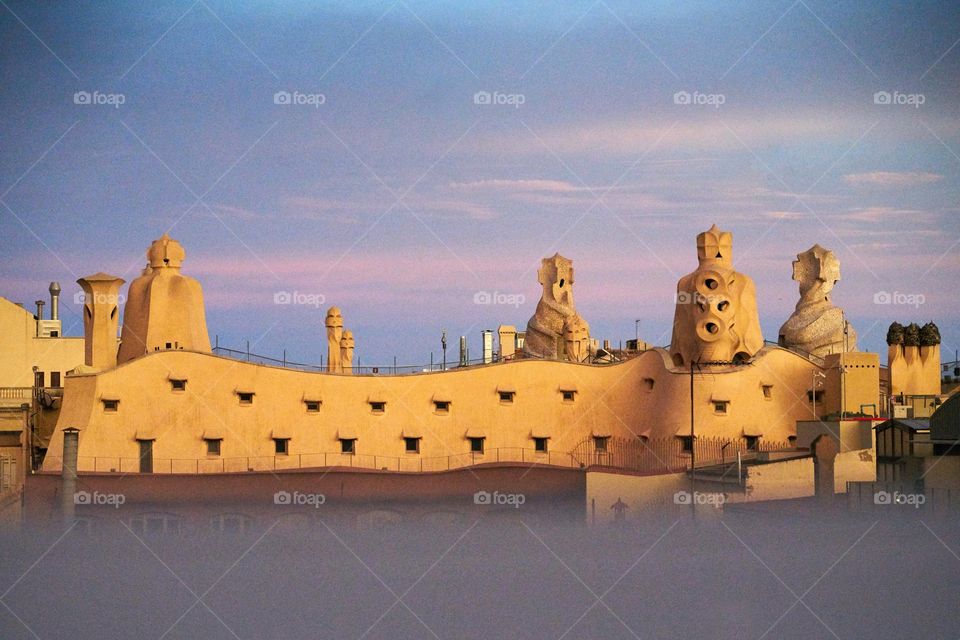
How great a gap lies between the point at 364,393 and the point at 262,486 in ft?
16.9

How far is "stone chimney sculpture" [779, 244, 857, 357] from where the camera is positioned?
61.0 m

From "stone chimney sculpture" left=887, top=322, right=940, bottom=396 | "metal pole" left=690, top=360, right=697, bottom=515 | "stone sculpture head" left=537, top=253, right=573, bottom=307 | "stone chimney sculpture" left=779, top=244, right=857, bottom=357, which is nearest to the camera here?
"metal pole" left=690, top=360, right=697, bottom=515

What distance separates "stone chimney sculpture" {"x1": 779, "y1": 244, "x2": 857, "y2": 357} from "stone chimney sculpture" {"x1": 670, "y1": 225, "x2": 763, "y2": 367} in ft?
5.04

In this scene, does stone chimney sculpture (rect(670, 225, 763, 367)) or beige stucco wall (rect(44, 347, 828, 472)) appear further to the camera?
stone chimney sculpture (rect(670, 225, 763, 367))

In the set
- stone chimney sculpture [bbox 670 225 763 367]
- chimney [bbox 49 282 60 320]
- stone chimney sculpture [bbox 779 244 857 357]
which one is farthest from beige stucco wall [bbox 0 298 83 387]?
stone chimney sculpture [bbox 779 244 857 357]

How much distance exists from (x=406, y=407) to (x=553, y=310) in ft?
33.0

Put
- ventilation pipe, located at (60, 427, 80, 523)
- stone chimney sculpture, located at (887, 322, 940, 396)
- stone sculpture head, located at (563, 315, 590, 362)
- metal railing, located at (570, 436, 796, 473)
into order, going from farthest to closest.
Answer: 1. stone sculpture head, located at (563, 315, 590, 362)
2. stone chimney sculpture, located at (887, 322, 940, 396)
3. metal railing, located at (570, 436, 796, 473)
4. ventilation pipe, located at (60, 427, 80, 523)

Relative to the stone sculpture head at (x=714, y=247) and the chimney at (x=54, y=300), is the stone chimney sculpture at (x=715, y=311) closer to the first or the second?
the stone sculpture head at (x=714, y=247)

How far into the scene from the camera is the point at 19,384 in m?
68.5

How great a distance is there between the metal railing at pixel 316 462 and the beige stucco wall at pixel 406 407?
0.09 metres

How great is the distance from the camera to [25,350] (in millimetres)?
69375

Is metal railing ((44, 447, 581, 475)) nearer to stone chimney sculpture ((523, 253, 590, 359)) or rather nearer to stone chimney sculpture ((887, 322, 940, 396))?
stone chimney sculpture ((523, 253, 590, 359))

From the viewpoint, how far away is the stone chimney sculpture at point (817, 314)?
61.0 meters

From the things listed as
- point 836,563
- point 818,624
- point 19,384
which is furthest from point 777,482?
point 19,384
